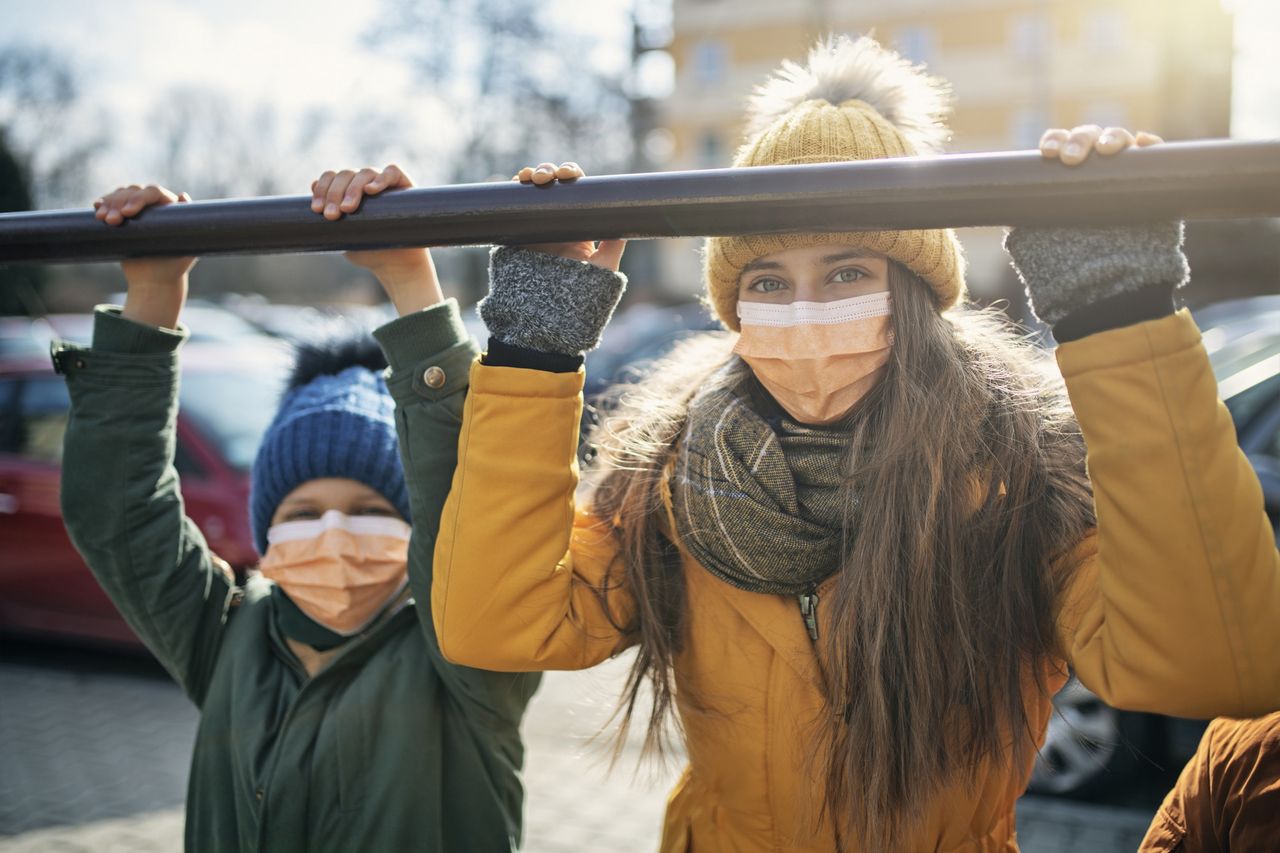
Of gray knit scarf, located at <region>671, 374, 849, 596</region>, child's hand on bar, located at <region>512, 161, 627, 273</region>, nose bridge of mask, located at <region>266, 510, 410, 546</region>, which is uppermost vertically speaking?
child's hand on bar, located at <region>512, 161, 627, 273</region>

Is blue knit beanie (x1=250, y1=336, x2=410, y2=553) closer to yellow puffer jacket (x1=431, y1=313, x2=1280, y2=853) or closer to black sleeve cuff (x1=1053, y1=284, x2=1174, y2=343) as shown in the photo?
yellow puffer jacket (x1=431, y1=313, x2=1280, y2=853)

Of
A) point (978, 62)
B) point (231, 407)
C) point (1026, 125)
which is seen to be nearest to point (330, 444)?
point (231, 407)

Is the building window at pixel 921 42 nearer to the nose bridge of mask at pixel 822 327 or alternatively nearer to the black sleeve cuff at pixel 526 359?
the nose bridge of mask at pixel 822 327

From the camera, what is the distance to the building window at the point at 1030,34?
105 ft

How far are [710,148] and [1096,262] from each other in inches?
1384

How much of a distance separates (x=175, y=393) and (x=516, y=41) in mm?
27788

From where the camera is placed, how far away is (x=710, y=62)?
35.6m

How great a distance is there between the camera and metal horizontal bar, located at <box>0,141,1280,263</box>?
1286mm

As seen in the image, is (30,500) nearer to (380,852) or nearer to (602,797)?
(602,797)

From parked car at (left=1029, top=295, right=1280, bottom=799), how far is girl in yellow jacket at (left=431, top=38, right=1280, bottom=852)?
2.55 meters

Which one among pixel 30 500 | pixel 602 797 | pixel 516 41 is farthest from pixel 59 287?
pixel 602 797

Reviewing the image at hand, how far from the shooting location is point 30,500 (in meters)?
5.84

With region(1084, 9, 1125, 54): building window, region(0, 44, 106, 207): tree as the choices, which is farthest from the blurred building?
region(0, 44, 106, 207): tree

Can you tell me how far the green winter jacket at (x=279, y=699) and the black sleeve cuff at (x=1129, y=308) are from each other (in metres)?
1.15
